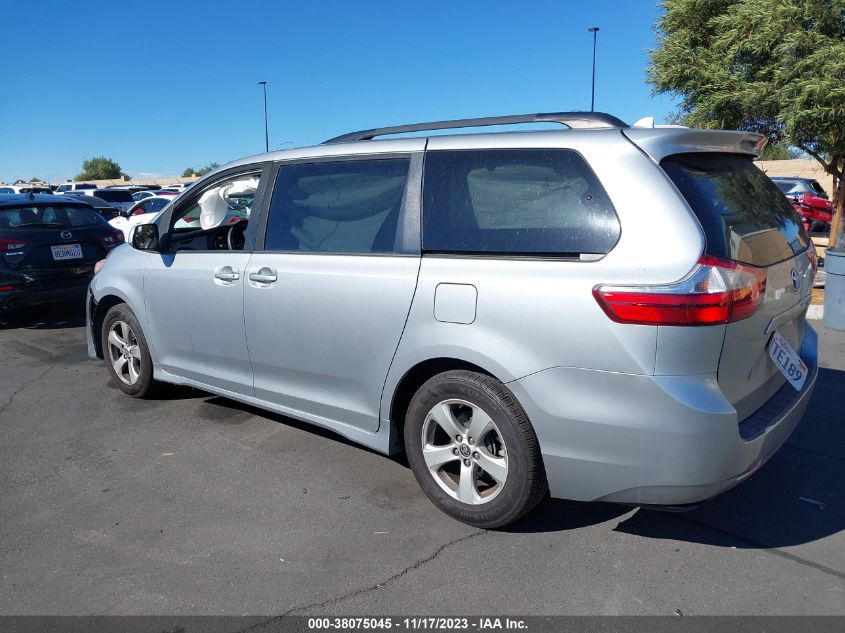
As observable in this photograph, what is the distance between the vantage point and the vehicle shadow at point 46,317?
8656 mm

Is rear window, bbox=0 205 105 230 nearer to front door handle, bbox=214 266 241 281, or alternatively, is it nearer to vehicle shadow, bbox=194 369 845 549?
front door handle, bbox=214 266 241 281

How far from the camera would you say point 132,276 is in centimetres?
521

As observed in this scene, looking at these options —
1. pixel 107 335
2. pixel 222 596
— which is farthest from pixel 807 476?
pixel 107 335

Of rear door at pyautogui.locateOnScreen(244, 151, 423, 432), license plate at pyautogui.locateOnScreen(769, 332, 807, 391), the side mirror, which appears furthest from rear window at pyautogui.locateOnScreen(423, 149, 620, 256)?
the side mirror

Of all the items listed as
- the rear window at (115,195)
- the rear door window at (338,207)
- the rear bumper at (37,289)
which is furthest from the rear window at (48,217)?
the rear window at (115,195)

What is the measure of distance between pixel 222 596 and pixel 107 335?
3.26m

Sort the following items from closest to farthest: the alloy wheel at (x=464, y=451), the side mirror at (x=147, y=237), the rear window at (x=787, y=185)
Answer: the alloy wheel at (x=464, y=451) < the side mirror at (x=147, y=237) < the rear window at (x=787, y=185)

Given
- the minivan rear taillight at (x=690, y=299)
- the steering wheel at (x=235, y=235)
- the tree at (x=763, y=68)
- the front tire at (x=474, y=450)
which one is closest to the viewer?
the minivan rear taillight at (x=690, y=299)

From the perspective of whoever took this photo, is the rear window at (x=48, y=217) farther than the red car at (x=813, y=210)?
No

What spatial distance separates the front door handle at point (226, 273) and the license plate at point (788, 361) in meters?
2.95

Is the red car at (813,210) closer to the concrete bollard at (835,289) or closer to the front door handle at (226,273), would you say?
the concrete bollard at (835,289)

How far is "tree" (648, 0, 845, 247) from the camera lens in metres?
8.78

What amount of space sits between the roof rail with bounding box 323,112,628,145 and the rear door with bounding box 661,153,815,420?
17.3 inches

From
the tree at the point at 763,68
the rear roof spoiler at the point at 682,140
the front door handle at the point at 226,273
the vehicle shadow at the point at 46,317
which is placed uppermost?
the tree at the point at 763,68
